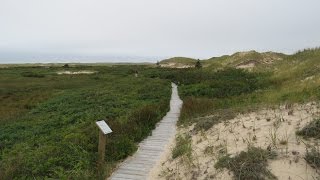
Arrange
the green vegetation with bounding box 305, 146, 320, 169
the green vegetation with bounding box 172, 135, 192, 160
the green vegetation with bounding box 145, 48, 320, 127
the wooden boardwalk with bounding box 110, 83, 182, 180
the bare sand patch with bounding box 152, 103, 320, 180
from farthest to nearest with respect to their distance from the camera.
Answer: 1. the green vegetation with bounding box 145, 48, 320, 127
2. the green vegetation with bounding box 172, 135, 192, 160
3. the wooden boardwalk with bounding box 110, 83, 182, 180
4. the bare sand patch with bounding box 152, 103, 320, 180
5. the green vegetation with bounding box 305, 146, 320, 169

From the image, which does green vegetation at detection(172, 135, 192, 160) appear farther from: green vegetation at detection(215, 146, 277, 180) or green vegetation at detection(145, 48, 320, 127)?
green vegetation at detection(145, 48, 320, 127)

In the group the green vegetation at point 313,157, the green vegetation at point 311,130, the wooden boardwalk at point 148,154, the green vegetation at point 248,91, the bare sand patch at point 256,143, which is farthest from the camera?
the green vegetation at point 248,91

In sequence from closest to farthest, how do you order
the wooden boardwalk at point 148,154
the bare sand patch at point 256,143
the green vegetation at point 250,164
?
the green vegetation at point 250,164
the bare sand patch at point 256,143
the wooden boardwalk at point 148,154

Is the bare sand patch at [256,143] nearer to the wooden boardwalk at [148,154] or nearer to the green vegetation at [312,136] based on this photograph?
the green vegetation at [312,136]

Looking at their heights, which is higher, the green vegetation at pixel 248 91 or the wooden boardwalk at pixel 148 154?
the green vegetation at pixel 248 91

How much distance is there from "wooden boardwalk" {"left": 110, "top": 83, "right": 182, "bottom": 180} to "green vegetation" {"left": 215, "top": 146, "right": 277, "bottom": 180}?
2816mm

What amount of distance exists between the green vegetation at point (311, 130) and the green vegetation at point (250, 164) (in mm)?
1324

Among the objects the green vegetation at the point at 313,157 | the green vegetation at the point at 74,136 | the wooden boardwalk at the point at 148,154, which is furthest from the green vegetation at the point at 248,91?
the green vegetation at the point at 313,157

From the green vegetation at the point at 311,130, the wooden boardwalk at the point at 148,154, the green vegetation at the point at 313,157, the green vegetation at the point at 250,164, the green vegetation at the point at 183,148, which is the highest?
the green vegetation at the point at 311,130

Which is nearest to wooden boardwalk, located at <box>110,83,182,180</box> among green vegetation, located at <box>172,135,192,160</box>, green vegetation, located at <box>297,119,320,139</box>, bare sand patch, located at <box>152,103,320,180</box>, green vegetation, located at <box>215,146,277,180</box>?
bare sand patch, located at <box>152,103,320,180</box>

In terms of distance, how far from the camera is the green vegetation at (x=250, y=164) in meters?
9.07

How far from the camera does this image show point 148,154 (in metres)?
13.5

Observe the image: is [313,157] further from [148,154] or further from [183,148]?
[148,154]

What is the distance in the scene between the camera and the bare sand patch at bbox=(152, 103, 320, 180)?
925cm
